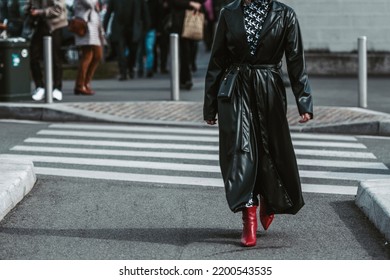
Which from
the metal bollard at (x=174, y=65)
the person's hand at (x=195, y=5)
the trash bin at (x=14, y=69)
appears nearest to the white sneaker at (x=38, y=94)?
the trash bin at (x=14, y=69)

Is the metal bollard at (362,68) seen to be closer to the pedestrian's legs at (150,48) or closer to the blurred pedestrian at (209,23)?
the pedestrian's legs at (150,48)

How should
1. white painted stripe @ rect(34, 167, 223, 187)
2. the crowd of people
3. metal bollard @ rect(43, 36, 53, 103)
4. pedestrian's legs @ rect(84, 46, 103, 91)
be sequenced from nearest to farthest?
1. white painted stripe @ rect(34, 167, 223, 187)
2. metal bollard @ rect(43, 36, 53, 103)
3. the crowd of people
4. pedestrian's legs @ rect(84, 46, 103, 91)

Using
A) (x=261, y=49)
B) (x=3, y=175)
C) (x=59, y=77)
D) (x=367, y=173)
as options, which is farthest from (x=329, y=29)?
(x=261, y=49)

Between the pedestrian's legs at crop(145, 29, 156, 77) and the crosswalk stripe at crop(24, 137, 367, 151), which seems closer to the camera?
the crosswalk stripe at crop(24, 137, 367, 151)

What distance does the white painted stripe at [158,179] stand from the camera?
10016 millimetres

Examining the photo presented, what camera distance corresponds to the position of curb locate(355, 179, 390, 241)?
780cm

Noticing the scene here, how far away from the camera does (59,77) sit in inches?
688

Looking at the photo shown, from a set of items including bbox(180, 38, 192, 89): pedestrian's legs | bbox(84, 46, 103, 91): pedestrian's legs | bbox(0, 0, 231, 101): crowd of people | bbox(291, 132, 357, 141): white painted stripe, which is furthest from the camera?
bbox(180, 38, 192, 89): pedestrian's legs

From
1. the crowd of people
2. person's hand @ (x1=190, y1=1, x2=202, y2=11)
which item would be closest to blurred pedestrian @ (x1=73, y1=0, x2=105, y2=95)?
the crowd of people

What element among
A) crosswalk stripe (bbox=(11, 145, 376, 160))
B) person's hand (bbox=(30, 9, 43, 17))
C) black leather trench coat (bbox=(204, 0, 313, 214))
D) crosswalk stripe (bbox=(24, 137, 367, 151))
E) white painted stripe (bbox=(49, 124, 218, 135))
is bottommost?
white painted stripe (bbox=(49, 124, 218, 135))

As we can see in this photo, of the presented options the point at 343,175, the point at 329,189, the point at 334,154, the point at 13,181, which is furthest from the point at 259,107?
the point at 334,154

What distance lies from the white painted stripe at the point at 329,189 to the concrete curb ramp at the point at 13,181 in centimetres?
231

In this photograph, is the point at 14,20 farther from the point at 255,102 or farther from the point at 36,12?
the point at 255,102

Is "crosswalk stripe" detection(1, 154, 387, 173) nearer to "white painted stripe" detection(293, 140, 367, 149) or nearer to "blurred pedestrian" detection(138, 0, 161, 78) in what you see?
"white painted stripe" detection(293, 140, 367, 149)
